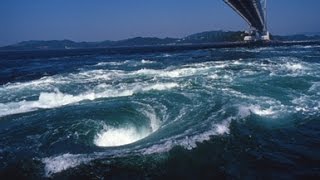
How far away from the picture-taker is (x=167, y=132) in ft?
33.6

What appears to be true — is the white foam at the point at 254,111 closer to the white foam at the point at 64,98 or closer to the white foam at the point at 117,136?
the white foam at the point at 117,136

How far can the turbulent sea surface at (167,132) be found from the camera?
7.86 m

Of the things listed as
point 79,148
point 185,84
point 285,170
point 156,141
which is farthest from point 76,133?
point 185,84

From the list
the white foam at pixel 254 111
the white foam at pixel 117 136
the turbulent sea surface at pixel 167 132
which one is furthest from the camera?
the white foam at pixel 254 111

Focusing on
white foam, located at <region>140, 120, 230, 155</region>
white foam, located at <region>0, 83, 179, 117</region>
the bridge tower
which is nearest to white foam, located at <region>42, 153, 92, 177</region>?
white foam, located at <region>140, 120, 230, 155</region>

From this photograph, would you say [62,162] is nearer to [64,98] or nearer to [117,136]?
[117,136]

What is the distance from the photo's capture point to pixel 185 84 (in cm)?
1838

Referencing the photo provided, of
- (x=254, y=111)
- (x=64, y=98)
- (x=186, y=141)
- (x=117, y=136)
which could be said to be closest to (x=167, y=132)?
(x=186, y=141)

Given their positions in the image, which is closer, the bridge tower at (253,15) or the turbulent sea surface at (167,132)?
the turbulent sea surface at (167,132)

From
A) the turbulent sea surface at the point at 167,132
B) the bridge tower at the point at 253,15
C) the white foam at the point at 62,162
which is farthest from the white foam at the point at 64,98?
the bridge tower at the point at 253,15

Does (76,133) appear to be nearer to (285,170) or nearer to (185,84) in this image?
(285,170)

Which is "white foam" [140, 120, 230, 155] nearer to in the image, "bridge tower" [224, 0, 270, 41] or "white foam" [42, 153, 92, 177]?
"white foam" [42, 153, 92, 177]

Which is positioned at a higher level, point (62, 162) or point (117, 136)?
point (62, 162)

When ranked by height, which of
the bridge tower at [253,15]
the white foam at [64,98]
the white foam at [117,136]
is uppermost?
the bridge tower at [253,15]
